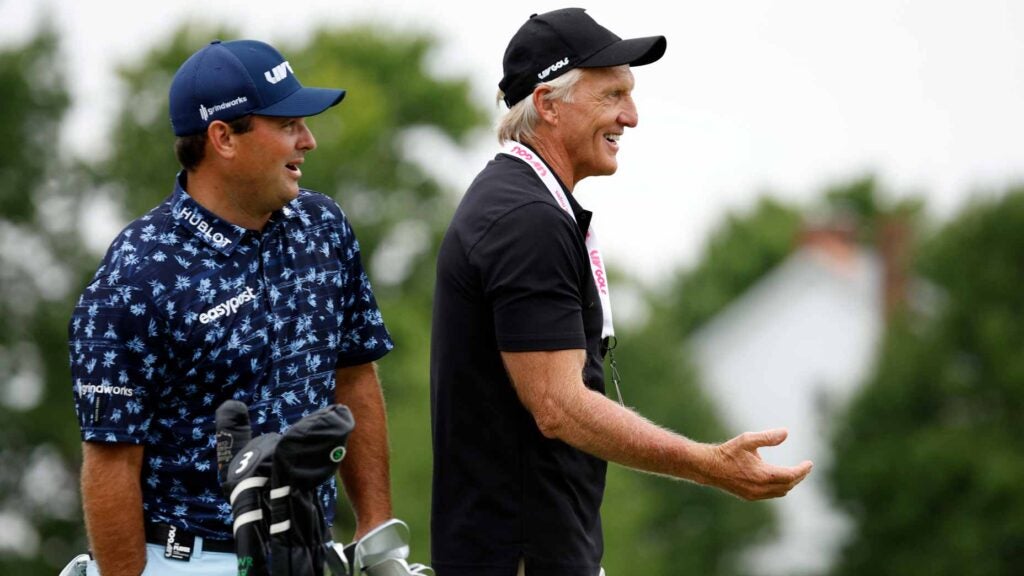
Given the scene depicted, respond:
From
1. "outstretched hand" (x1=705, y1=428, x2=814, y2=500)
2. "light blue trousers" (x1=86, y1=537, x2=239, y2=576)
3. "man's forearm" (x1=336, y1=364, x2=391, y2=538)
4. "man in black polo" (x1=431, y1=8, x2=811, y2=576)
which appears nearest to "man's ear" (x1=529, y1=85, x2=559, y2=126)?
"man in black polo" (x1=431, y1=8, x2=811, y2=576)

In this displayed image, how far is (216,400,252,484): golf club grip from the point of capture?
4.89 metres

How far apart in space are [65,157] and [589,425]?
3342 centimetres

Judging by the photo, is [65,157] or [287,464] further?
[65,157]

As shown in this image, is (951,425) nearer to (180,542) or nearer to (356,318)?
(356,318)

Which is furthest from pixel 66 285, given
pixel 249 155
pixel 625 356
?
pixel 249 155

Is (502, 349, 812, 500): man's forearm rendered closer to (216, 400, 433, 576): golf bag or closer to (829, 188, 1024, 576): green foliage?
(216, 400, 433, 576): golf bag

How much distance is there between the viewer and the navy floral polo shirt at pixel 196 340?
512 cm

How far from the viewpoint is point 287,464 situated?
4699 mm

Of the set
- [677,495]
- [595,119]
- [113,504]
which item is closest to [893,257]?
[677,495]

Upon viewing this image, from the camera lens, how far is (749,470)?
4918 mm

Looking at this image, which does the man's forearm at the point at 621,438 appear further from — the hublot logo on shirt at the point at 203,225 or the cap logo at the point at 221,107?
the cap logo at the point at 221,107

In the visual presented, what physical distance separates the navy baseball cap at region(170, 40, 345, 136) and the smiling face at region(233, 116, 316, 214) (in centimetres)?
6

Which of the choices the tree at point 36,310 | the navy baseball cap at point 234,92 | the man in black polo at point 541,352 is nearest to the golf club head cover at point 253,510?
the man in black polo at point 541,352

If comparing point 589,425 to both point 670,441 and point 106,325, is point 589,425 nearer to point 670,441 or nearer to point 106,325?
point 670,441
